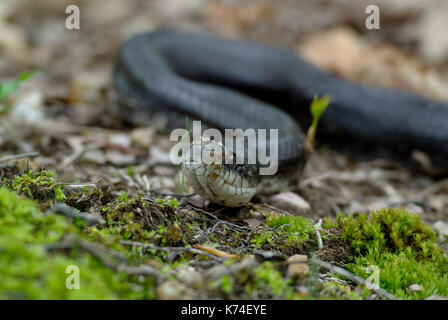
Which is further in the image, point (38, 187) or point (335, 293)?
point (38, 187)

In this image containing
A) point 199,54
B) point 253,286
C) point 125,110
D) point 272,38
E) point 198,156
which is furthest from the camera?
point 272,38

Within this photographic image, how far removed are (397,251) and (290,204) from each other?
104 centimetres

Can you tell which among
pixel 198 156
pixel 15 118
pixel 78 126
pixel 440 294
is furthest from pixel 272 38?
pixel 440 294

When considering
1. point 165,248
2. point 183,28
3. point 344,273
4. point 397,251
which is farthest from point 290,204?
point 183,28

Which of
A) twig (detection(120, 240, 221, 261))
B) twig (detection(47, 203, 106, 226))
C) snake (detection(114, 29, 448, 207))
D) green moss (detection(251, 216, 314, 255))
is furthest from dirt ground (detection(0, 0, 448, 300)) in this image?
twig (detection(120, 240, 221, 261))

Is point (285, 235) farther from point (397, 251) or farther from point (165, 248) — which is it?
point (165, 248)

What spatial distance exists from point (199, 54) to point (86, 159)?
320 cm

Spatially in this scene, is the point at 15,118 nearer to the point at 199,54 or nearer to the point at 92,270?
the point at 199,54

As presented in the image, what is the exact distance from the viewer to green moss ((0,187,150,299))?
174cm

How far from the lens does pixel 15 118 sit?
5074mm

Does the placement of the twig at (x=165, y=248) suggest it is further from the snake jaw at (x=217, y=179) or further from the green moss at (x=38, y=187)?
the snake jaw at (x=217, y=179)

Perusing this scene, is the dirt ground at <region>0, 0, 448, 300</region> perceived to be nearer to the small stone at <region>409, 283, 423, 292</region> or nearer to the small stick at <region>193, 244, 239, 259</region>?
the small stick at <region>193, 244, 239, 259</region>

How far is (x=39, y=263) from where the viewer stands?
1.83 m
